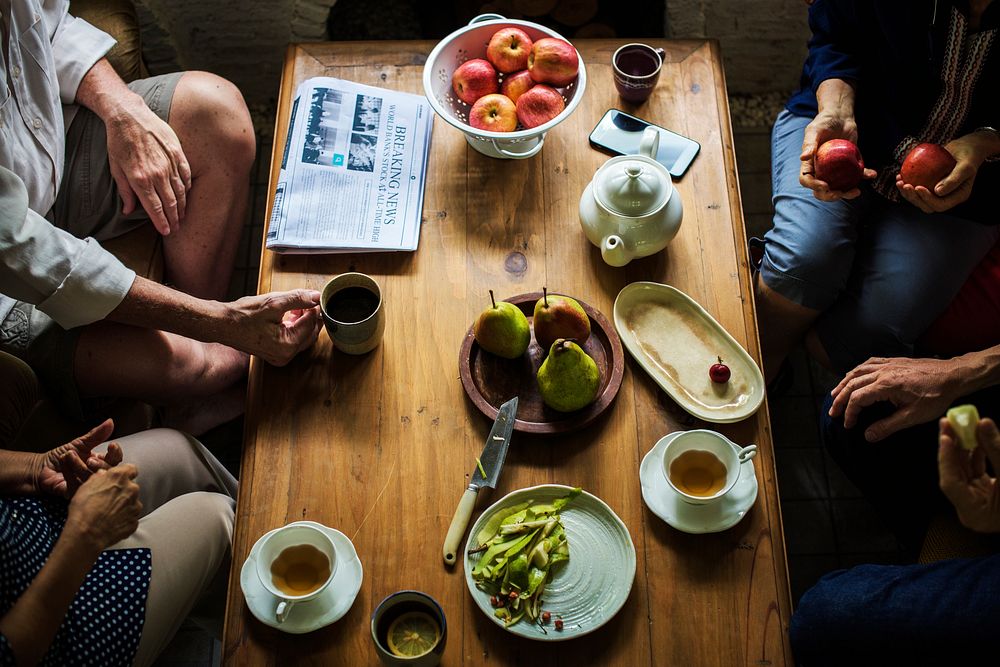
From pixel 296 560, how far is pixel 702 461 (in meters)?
0.68

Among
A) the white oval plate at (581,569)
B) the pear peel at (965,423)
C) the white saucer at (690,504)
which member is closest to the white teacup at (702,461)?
the white saucer at (690,504)

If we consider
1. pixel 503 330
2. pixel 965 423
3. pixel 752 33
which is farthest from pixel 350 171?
pixel 752 33

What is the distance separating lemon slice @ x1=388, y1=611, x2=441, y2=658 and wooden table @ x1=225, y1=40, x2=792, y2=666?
51mm

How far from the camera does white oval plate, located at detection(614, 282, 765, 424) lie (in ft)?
4.55

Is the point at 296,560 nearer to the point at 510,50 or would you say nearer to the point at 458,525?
the point at 458,525

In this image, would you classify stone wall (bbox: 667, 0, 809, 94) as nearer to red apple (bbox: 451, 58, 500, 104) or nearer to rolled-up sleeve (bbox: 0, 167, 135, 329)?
red apple (bbox: 451, 58, 500, 104)

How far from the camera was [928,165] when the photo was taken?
141 cm

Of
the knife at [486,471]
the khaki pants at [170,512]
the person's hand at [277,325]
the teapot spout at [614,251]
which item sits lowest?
the khaki pants at [170,512]

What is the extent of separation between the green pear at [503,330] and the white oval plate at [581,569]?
251 mm

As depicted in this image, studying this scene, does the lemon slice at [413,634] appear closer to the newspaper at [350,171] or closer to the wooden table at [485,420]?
the wooden table at [485,420]

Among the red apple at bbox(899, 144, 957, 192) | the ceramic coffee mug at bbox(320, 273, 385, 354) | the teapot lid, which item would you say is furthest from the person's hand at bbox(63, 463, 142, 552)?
the red apple at bbox(899, 144, 957, 192)

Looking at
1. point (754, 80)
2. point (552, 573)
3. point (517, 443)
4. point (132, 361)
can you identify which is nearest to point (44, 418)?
point (132, 361)

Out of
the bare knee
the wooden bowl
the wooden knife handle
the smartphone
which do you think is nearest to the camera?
the wooden knife handle

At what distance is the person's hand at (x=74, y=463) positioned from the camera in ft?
4.31
